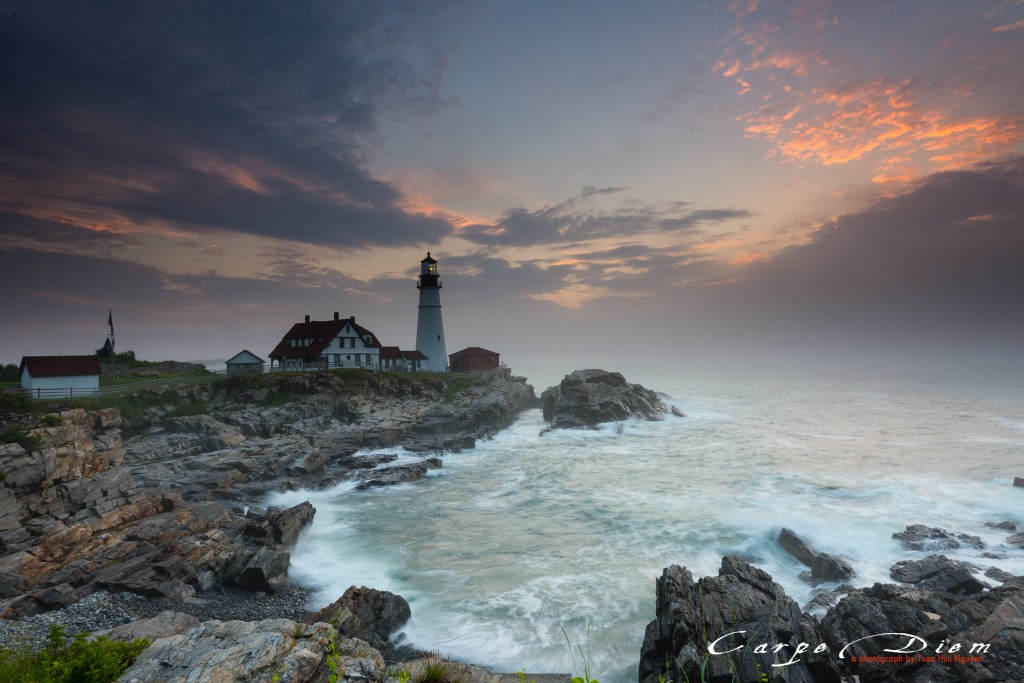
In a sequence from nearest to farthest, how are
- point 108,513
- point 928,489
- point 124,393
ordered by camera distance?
point 108,513 → point 928,489 → point 124,393

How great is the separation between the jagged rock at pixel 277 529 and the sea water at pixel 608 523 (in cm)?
92

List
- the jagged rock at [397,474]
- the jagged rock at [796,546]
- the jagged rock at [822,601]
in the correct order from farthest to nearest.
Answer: the jagged rock at [397,474]
the jagged rock at [796,546]
the jagged rock at [822,601]

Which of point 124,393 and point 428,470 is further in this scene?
point 124,393

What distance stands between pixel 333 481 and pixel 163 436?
55.8 feet

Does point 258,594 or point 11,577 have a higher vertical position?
point 11,577

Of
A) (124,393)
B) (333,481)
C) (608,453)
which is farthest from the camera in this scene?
(608,453)

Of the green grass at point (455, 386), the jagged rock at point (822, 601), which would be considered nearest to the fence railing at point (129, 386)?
the green grass at point (455, 386)

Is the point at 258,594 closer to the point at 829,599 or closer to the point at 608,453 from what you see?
the point at 829,599

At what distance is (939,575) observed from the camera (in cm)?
1719

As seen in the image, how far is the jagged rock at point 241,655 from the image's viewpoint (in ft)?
24.4

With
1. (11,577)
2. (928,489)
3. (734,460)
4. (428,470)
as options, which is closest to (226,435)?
(428,470)

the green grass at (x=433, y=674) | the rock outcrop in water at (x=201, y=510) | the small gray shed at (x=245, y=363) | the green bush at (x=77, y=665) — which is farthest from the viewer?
the small gray shed at (x=245, y=363)

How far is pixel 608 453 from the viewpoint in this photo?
4703cm

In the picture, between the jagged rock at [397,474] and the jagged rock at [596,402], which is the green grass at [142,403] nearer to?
the jagged rock at [397,474]
